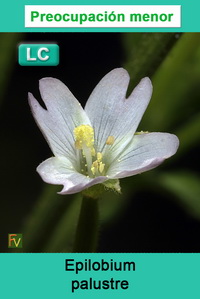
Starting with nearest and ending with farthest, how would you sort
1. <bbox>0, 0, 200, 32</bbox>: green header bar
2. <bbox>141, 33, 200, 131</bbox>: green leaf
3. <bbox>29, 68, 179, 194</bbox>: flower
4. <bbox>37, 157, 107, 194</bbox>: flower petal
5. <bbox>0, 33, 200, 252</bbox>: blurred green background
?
<bbox>37, 157, 107, 194</bbox>: flower petal → <bbox>29, 68, 179, 194</bbox>: flower → <bbox>0, 0, 200, 32</bbox>: green header bar → <bbox>0, 33, 200, 252</bbox>: blurred green background → <bbox>141, 33, 200, 131</bbox>: green leaf

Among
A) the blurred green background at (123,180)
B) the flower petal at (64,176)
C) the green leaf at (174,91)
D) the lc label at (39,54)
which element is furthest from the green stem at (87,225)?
the green leaf at (174,91)

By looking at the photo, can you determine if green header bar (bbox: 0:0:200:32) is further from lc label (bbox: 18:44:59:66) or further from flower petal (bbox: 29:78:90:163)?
flower petal (bbox: 29:78:90:163)

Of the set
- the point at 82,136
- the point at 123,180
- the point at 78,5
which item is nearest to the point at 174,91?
the point at 123,180

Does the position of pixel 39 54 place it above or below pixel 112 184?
above

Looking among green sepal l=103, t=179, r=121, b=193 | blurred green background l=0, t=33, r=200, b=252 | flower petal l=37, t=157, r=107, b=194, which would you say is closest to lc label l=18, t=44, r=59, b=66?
blurred green background l=0, t=33, r=200, b=252

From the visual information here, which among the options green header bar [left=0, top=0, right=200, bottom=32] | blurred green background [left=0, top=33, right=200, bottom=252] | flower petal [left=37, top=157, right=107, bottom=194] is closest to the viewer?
flower petal [left=37, top=157, right=107, bottom=194]

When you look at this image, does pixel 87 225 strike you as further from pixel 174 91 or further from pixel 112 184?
pixel 174 91
